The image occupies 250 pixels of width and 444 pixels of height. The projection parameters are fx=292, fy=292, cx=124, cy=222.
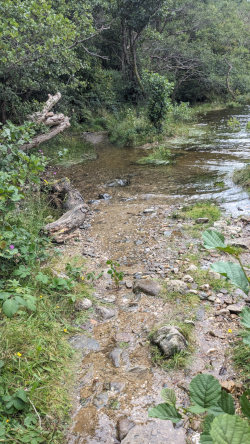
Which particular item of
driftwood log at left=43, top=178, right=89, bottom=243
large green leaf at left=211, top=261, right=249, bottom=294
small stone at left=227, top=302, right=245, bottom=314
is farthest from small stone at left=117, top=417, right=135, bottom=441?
driftwood log at left=43, top=178, right=89, bottom=243

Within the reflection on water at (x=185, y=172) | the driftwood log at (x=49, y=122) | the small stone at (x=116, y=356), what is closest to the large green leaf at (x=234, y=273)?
the small stone at (x=116, y=356)

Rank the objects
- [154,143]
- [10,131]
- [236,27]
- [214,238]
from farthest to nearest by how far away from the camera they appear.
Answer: [236,27], [154,143], [10,131], [214,238]

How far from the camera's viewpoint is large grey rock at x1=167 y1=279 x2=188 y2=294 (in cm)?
297

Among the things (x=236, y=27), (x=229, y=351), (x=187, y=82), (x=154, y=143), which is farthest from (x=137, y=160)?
(x=236, y=27)

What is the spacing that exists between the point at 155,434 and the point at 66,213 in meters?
3.67

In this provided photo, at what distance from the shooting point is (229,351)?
2.21 m

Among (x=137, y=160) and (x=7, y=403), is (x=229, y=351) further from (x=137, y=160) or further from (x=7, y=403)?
(x=137, y=160)

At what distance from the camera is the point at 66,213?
4914 mm

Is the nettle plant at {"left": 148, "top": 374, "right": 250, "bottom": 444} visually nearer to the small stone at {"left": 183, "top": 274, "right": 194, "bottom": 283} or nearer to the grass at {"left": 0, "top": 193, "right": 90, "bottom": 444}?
the grass at {"left": 0, "top": 193, "right": 90, "bottom": 444}

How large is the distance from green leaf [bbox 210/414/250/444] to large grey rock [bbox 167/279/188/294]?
2.38 metres

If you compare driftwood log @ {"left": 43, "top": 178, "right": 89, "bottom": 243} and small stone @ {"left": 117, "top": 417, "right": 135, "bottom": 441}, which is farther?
driftwood log @ {"left": 43, "top": 178, "right": 89, "bottom": 243}

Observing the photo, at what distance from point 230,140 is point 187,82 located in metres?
12.9

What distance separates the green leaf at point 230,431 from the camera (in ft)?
1.90

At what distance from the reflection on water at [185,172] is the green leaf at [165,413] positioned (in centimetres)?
437
